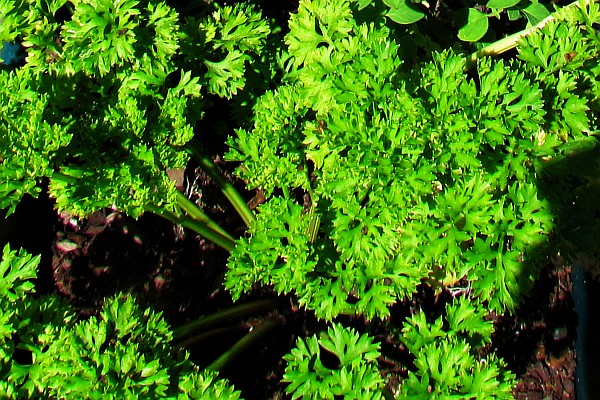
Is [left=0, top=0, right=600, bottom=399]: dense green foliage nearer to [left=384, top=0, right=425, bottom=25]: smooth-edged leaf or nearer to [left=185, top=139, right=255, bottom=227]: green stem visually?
[left=384, top=0, right=425, bottom=25]: smooth-edged leaf

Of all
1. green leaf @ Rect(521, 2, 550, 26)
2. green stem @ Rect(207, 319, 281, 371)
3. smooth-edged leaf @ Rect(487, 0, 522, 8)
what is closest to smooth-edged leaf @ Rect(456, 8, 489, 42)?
smooth-edged leaf @ Rect(487, 0, 522, 8)

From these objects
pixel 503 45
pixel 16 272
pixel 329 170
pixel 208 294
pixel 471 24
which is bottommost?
pixel 208 294

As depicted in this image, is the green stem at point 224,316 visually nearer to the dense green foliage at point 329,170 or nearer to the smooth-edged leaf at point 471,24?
the dense green foliage at point 329,170

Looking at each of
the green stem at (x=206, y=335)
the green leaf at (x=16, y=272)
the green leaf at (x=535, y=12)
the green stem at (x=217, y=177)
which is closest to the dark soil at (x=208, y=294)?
the green stem at (x=206, y=335)

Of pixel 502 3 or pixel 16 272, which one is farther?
pixel 502 3

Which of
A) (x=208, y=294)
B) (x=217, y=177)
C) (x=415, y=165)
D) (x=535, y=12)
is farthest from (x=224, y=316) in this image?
(x=535, y=12)

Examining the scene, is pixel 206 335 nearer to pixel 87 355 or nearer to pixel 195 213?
pixel 195 213
